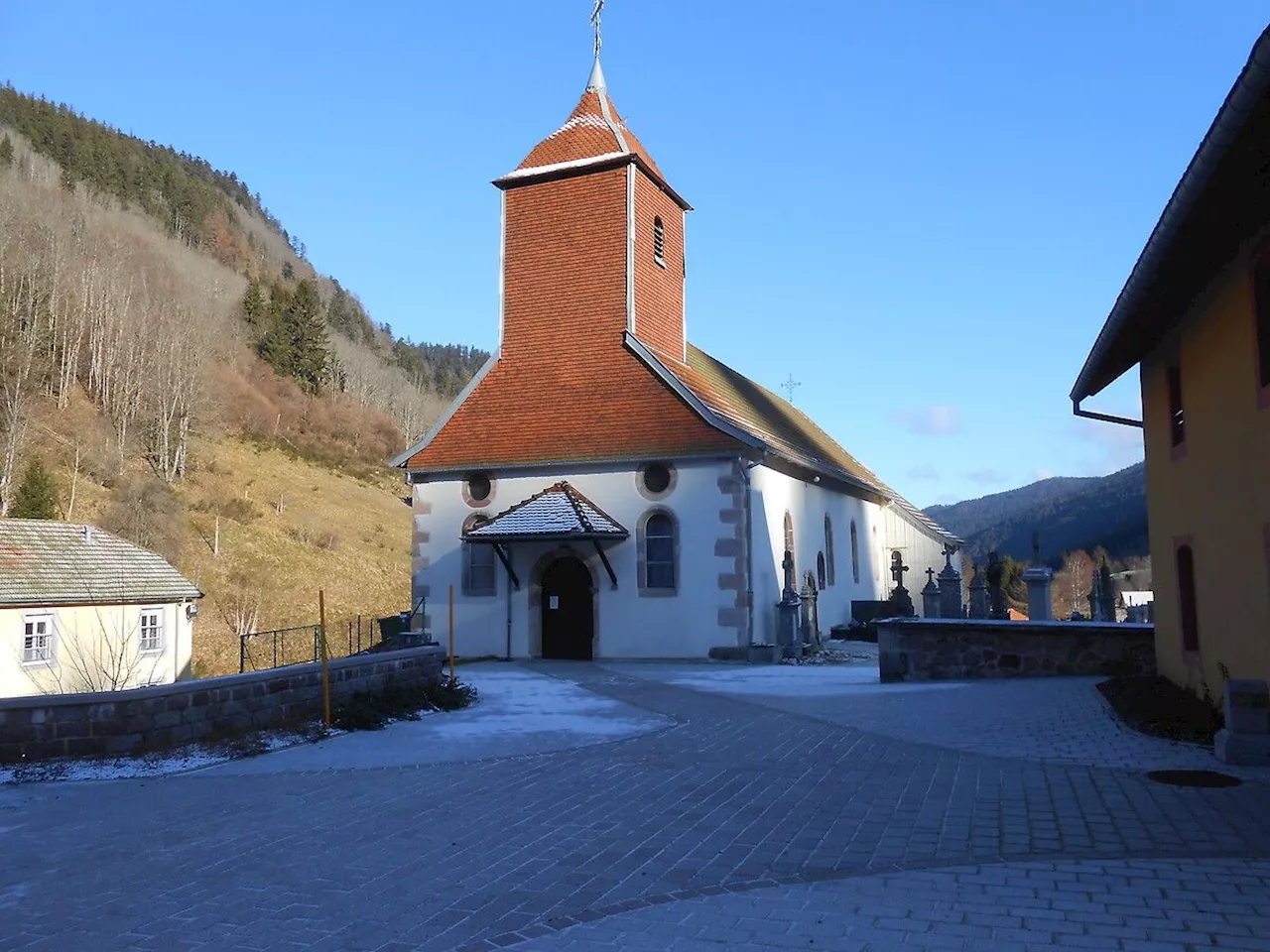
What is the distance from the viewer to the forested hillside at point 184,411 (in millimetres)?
42031

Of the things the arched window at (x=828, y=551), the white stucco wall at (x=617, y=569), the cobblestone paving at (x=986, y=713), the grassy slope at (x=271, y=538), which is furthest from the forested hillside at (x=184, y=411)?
the cobblestone paving at (x=986, y=713)

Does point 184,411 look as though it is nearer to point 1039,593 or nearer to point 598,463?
point 598,463

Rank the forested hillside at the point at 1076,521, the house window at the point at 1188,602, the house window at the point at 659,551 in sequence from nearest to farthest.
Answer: the house window at the point at 1188,602 < the house window at the point at 659,551 < the forested hillside at the point at 1076,521

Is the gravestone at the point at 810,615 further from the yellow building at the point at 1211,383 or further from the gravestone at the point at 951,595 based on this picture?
the yellow building at the point at 1211,383

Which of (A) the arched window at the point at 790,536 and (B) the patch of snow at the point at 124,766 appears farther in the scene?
(A) the arched window at the point at 790,536

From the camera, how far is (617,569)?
70.7ft

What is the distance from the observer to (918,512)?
37.6 metres

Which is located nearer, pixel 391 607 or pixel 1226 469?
pixel 1226 469

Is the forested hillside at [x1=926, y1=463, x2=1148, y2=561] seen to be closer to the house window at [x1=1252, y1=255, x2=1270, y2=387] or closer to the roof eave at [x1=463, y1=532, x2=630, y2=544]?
the roof eave at [x1=463, y1=532, x2=630, y2=544]

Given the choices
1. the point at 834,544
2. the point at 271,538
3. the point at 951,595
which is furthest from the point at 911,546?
the point at 271,538

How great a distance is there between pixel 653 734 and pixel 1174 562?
7.24 m

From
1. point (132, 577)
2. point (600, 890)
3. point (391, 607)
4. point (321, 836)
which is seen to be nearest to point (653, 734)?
point (321, 836)

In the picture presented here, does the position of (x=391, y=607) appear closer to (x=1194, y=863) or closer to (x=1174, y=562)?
(x=1174, y=562)

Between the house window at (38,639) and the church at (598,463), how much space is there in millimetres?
9964
